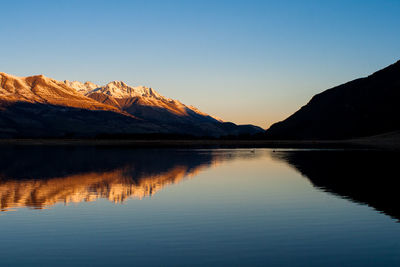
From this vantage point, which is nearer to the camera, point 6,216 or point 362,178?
point 6,216

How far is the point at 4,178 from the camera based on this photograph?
58.1 meters

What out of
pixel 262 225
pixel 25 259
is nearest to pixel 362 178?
pixel 262 225

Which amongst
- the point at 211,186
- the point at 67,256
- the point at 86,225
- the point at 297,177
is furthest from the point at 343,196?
the point at 67,256

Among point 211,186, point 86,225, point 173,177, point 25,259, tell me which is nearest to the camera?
point 25,259

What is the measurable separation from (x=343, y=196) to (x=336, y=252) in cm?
2195

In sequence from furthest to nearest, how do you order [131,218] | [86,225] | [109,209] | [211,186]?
[211,186] < [109,209] < [131,218] < [86,225]

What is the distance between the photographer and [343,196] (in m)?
43.2

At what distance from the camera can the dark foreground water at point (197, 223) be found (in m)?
21.6

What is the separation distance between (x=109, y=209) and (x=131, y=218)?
404 centimetres

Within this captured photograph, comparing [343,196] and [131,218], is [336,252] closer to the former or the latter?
[131,218]

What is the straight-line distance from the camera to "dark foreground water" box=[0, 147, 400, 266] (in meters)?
21.6

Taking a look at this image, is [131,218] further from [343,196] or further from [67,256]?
[343,196]

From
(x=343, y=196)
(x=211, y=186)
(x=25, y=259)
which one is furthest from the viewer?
(x=211, y=186)

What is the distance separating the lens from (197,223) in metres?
30.0
